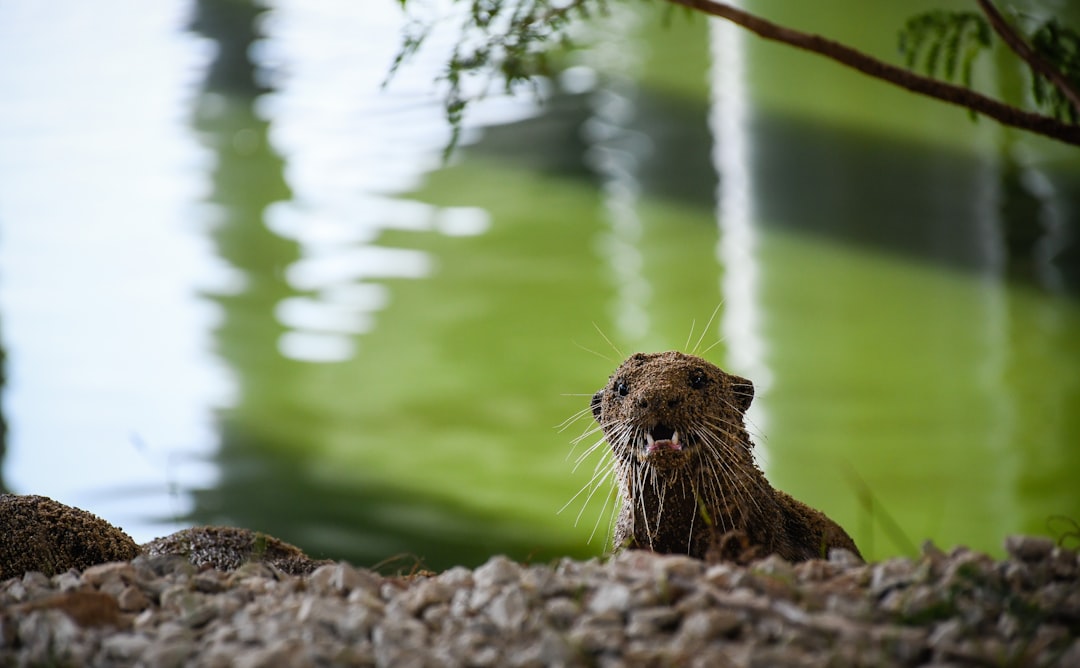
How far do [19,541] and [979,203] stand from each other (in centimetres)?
672

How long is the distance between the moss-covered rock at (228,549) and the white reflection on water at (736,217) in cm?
380

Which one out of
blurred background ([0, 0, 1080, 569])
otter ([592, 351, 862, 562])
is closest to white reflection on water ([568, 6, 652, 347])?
blurred background ([0, 0, 1080, 569])

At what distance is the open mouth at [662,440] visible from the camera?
9.00 feet

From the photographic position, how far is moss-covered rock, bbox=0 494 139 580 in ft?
9.21

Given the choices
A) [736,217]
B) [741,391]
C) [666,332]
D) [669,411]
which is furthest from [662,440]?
[736,217]

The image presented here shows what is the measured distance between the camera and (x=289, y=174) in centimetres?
848

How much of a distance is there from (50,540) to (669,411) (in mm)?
1505

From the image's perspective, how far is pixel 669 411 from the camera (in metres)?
2.76

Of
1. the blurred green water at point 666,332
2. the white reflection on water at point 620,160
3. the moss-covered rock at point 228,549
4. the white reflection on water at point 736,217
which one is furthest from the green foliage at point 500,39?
the white reflection on water at point 620,160

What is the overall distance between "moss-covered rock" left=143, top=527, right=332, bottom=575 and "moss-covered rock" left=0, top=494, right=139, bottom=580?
3.9 inches

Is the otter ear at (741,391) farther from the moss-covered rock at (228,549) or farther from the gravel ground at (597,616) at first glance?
the moss-covered rock at (228,549)

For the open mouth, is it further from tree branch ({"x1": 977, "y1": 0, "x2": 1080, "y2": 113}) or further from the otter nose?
tree branch ({"x1": 977, "y1": 0, "x2": 1080, "y2": 113})

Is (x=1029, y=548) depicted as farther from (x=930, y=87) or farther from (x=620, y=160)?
(x=620, y=160)

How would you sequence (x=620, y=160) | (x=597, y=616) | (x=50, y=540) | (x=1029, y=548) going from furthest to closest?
(x=620, y=160) → (x=50, y=540) → (x=1029, y=548) → (x=597, y=616)
